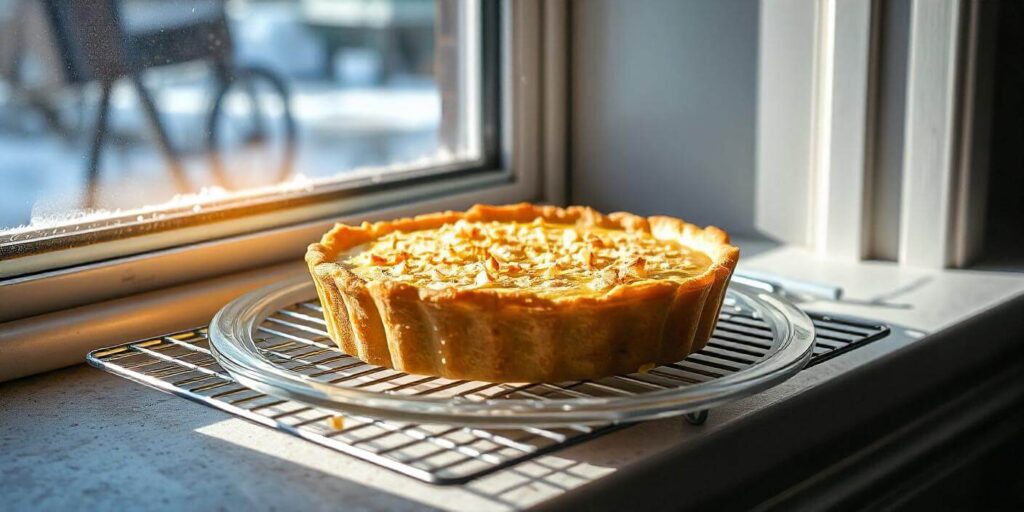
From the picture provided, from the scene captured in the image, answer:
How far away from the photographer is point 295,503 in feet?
2.43

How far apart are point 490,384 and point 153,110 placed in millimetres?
588

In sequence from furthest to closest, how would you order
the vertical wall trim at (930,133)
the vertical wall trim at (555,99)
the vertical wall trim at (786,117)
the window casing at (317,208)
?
the vertical wall trim at (555,99), the vertical wall trim at (786,117), the vertical wall trim at (930,133), the window casing at (317,208)

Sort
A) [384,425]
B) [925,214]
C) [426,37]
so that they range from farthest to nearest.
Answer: [426,37] < [925,214] < [384,425]

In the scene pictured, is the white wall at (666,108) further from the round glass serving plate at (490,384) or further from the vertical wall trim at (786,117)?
the round glass serving plate at (490,384)

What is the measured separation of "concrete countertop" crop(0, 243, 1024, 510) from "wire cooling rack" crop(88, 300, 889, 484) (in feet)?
0.06

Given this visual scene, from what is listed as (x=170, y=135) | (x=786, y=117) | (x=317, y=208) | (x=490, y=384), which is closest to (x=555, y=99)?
(x=786, y=117)

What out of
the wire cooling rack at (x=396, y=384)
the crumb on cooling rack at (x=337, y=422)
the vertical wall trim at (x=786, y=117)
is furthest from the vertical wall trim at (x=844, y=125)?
the crumb on cooling rack at (x=337, y=422)

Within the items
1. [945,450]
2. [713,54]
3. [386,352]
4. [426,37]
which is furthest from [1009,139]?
[386,352]

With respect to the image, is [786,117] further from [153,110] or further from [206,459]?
[206,459]

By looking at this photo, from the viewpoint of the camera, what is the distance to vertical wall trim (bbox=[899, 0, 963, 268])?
135cm

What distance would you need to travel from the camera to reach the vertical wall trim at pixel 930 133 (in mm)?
1353

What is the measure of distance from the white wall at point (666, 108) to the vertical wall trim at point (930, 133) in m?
0.22

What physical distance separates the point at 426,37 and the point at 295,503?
43.8 inches

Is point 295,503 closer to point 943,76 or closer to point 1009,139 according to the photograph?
point 943,76
